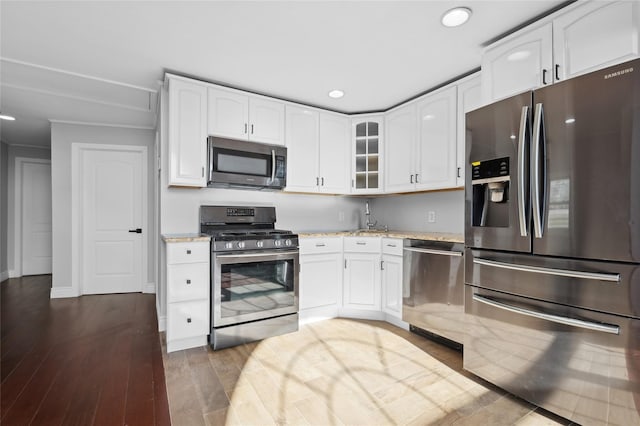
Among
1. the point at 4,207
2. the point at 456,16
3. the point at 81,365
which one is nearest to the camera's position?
the point at 456,16

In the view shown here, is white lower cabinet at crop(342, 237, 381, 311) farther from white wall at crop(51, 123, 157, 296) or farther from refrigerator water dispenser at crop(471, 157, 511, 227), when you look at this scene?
white wall at crop(51, 123, 157, 296)

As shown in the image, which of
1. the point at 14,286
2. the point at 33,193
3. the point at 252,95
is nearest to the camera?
the point at 252,95

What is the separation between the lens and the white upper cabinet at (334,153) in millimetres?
3508

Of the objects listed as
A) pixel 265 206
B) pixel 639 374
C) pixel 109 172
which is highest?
pixel 109 172

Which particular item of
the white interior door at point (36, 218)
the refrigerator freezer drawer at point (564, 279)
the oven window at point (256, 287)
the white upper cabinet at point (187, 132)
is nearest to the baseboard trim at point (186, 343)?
the oven window at point (256, 287)

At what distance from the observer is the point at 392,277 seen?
3.02m

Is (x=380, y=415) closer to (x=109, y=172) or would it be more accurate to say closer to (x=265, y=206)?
(x=265, y=206)

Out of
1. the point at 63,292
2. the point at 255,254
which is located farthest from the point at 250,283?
the point at 63,292

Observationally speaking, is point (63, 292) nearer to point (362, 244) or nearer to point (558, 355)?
point (362, 244)

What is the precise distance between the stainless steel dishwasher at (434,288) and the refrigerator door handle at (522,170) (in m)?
0.66

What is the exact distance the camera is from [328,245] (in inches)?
127

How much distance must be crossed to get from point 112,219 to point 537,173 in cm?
494

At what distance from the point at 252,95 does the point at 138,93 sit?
1.21m

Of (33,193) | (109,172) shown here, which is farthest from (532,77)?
(33,193)
